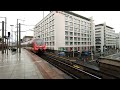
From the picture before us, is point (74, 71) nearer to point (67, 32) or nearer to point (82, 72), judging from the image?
point (82, 72)

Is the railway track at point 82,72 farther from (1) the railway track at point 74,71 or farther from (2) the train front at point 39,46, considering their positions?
(2) the train front at point 39,46

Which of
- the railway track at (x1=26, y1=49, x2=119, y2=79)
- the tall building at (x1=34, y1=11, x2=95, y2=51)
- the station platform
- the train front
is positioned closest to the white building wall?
the tall building at (x1=34, y1=11, x2=95, y2=51)

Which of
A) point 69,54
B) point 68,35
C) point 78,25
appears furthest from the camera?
point 78,25

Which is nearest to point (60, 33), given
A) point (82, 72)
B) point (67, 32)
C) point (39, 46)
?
point (67, 32)

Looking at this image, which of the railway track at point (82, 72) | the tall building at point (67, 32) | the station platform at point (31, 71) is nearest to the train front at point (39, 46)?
the railway track at point (82, 72)

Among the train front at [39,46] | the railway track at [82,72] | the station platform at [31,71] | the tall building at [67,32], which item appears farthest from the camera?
the tall building at [67,32]

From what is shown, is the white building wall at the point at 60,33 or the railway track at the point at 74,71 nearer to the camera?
the railway track at the point at 74,71

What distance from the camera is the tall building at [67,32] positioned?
52.8m

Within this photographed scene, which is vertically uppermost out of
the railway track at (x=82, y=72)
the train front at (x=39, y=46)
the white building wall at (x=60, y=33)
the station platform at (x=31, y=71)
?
the white building wall at (x=60, y=33)

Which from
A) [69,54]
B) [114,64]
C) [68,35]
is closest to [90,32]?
[68,35]

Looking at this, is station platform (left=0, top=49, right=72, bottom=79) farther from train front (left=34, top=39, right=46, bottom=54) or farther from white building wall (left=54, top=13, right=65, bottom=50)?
white building wall (left=54, top=13, right=65, bottom=50)
